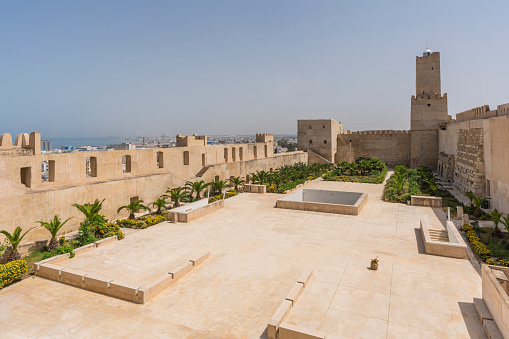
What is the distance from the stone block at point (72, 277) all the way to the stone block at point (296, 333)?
5.15 metres

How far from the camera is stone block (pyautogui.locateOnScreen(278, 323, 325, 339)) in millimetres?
5091

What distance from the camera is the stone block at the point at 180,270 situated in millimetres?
7602

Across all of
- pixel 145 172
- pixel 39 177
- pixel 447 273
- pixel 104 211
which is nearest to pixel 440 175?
pixel 447 273

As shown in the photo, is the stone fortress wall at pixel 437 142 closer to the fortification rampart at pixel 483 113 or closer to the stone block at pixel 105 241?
the fortification rampart at pixel 483 113

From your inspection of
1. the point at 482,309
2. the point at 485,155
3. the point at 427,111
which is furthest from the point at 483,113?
the point at 482,309

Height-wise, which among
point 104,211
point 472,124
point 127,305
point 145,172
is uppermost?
point 472,124

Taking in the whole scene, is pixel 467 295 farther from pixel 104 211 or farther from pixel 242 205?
pixel 104 211

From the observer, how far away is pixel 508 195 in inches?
504

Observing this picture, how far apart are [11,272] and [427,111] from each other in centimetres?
3337

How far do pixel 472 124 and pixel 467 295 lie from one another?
15.5 metres

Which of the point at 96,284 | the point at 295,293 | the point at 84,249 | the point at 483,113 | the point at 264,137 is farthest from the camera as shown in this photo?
the point at 264,137

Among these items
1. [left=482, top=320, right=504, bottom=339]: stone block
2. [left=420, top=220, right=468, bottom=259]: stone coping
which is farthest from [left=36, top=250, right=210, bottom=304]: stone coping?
[left=420, top=220, right=468, bottom=259]: stone coping

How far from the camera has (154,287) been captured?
6.98m

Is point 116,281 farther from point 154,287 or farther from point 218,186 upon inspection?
point 218,186
